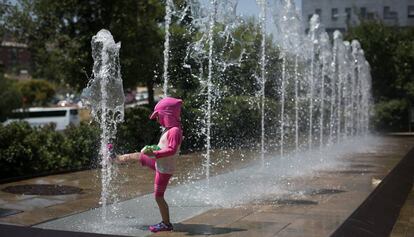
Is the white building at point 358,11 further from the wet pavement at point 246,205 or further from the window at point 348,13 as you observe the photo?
the wet pavement at point 246,205

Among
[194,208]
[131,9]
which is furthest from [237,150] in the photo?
[194,208]

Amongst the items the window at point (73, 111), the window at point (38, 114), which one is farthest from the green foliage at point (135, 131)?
the window at point (73, 111)

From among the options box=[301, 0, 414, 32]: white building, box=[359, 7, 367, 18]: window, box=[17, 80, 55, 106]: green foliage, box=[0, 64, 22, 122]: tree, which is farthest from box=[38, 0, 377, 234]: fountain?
box=[17, 80, 55, 106]: green foliage

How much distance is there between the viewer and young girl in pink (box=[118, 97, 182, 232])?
589 centimetres

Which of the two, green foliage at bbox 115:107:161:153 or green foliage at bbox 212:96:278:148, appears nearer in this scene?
green foliage at bbox 115:107:161:153

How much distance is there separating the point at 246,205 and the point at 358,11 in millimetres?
32256

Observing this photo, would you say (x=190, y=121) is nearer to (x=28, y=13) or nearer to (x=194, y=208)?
A: (x=28, y=13)

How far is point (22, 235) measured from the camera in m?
5.75

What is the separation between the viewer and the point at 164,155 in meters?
5.84

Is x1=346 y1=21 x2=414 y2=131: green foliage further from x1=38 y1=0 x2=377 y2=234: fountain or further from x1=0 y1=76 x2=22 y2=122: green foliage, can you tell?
x1=0 y1=76 x2=22 y2=122: green foliage

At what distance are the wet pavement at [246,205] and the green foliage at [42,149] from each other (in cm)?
63

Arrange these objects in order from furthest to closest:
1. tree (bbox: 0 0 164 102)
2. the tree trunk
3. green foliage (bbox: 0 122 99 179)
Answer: the tree trunk → tree (bbox: 0 0 164 102) → green foliage (bbox: 0 122 99 179)

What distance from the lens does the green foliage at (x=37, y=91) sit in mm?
63631

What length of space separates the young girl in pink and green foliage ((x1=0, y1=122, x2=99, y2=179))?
5.91m
